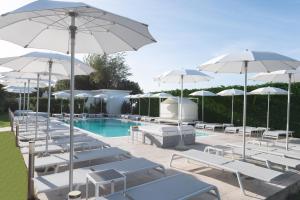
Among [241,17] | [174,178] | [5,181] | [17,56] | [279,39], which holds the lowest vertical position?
[5,181]

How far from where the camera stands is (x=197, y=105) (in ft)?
70.1

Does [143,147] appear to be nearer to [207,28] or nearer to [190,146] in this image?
[190,146]

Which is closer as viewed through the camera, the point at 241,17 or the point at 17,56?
the point at 17,56

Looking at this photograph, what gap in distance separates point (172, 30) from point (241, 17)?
392 centimetres

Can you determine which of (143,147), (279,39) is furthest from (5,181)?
(279,39)

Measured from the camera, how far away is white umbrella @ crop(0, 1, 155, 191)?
3.32 metres

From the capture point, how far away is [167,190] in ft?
14.5

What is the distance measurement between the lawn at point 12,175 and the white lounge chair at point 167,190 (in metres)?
2.17

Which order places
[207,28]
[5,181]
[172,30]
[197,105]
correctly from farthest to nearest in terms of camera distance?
[197,105] < [207,28] < [172,30] < [5,181]

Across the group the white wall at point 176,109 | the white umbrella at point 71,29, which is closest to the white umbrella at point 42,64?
the white umbrella at point 71,29

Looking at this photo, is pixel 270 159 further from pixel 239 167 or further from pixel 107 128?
pixel 107 128

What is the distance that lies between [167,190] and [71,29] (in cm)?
293

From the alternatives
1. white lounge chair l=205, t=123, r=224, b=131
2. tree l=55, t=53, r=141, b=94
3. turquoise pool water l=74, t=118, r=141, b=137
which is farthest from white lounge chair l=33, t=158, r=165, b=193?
tree l=55, t=53, r=141, b=94

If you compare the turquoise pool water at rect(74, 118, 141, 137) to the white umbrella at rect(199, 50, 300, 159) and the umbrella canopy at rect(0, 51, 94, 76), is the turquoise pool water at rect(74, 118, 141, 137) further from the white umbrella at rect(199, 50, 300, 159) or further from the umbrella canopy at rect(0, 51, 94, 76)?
the white umbrella at rect(199, 50, 300, 159)
